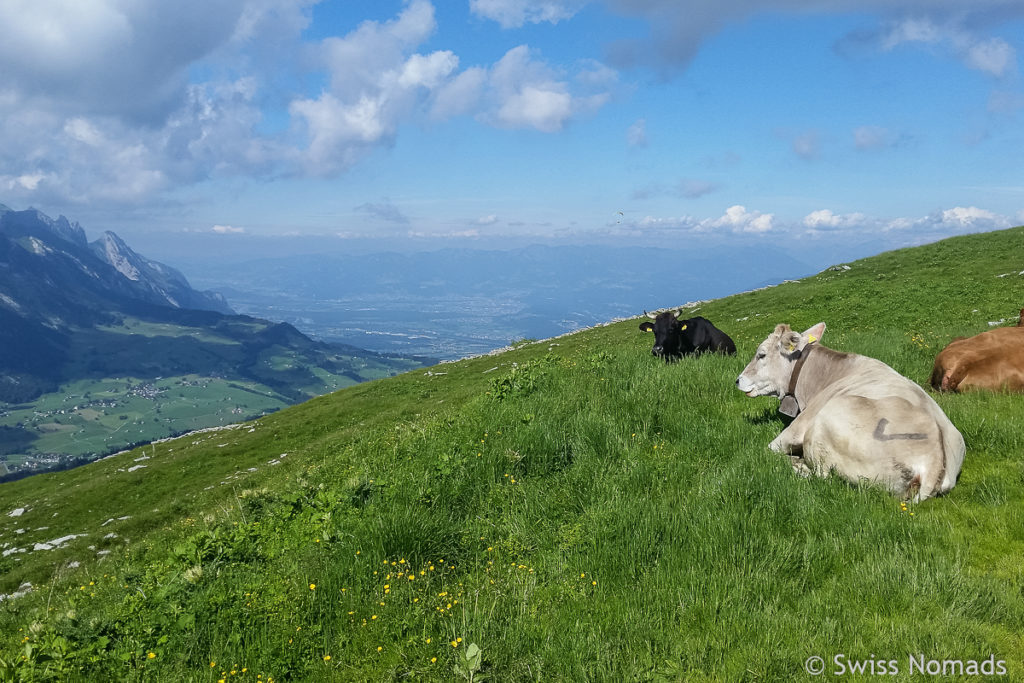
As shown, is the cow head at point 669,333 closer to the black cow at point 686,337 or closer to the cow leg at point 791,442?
the black cow at point 686,337

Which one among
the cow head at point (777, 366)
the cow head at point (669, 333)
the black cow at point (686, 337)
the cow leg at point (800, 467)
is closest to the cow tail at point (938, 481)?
the cow leg at point (800, 467)

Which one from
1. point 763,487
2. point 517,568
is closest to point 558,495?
point 517,568

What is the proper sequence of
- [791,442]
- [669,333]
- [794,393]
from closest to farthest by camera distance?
[791,442]
[794,393]
[669,333]

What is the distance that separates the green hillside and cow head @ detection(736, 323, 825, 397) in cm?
42

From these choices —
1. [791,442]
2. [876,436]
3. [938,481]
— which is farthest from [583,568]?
[938,481]

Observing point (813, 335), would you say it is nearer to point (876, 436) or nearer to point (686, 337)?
point (876, 436)

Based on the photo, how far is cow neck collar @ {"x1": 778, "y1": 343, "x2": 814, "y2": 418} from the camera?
871cm

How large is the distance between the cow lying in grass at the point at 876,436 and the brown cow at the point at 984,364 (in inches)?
113

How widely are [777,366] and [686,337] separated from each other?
8.67 metres

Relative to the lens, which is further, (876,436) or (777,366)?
(777,366)

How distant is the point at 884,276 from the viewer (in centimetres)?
3881

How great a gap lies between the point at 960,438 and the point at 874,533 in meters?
2.73

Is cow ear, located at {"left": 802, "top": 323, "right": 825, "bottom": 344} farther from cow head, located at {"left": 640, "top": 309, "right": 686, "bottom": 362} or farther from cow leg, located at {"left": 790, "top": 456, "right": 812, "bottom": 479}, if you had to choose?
cow head, located at {"left": 640, "top": 309, "right": 686, "bottom": 362}

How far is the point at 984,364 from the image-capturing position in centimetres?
942
